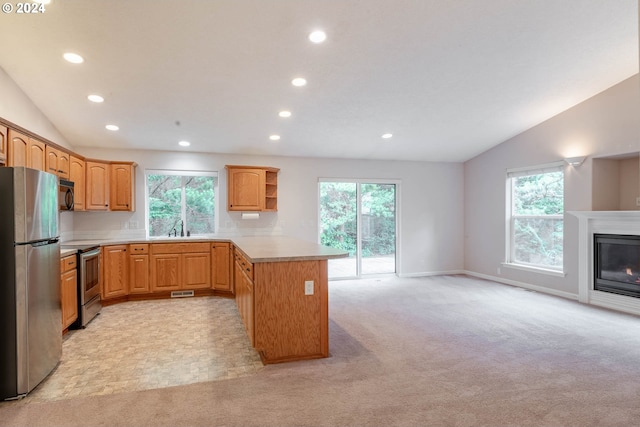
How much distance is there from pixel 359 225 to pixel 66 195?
457 centimetres

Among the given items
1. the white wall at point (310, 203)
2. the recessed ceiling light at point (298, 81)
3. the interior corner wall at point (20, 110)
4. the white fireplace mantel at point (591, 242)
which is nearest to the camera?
the interior corner wall at point (20, 110)

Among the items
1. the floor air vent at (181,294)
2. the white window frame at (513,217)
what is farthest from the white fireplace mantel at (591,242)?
the floor air vent at (181,294)

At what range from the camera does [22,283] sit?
243cm

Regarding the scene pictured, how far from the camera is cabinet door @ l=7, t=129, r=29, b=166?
315 centimetres

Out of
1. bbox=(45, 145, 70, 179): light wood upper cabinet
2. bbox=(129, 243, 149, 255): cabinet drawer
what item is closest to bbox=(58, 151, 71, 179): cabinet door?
bbox=(45, 145, 70, 179): light wood upper cabinet

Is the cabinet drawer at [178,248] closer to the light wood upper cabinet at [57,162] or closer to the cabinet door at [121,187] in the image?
the cabinet door at [121,187]

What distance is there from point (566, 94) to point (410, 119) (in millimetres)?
2018

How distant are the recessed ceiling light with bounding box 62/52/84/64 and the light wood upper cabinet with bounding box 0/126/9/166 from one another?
83 centimetres

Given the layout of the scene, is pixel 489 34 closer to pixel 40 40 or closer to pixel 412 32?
pixel 412 32

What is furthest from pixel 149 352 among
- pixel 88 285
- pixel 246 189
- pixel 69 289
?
pixel 246 189

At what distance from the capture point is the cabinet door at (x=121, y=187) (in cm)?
521

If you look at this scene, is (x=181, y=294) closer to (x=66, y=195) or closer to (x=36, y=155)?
(x=66, y=195)

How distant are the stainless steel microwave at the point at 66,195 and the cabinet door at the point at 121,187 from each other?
0.86 meters

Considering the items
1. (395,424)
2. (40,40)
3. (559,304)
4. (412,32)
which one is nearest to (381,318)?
(395,424)
